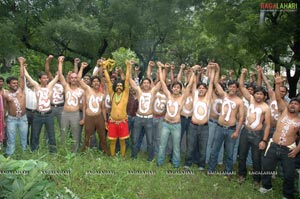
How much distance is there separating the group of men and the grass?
30 centimetres

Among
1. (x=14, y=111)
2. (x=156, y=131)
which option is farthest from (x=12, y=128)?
(x=156, y=131)

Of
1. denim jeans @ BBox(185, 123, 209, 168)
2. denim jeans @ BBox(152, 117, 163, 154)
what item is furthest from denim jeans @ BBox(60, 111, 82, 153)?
denim jeans @ BBox(185, 123, 209, 168)

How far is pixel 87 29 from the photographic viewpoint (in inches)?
571

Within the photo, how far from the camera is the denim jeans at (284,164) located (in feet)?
18.8

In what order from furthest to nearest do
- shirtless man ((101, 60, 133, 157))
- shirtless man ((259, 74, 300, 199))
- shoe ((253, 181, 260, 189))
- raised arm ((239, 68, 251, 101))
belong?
shirtless man ((101, 60, 133, 157)) < raised arm ((239, 68, 251, 101)) < shoe ((253, 181, 260, 189)) < shirtless man ((259, 74, 300, 199))

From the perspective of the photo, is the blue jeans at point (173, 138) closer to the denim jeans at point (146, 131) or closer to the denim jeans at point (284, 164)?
the denim jeans at point (146, 131)

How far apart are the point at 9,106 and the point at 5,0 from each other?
10.8 meters

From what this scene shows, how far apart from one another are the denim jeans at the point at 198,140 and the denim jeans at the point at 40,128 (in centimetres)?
282

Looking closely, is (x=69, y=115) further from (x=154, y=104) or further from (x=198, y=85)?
(x=198, y=85)

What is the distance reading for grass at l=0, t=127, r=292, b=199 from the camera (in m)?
5.81

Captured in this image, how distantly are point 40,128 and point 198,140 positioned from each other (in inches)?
129

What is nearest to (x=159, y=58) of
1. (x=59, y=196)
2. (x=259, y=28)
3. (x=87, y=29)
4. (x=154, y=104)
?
(x=87, y=29)

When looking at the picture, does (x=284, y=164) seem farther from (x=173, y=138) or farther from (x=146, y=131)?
(x=146, y=131)

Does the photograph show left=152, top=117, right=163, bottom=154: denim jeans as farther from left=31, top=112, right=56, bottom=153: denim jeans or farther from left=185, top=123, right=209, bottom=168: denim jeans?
left=31, top=112, right=56, bottom=153: denim jeans
